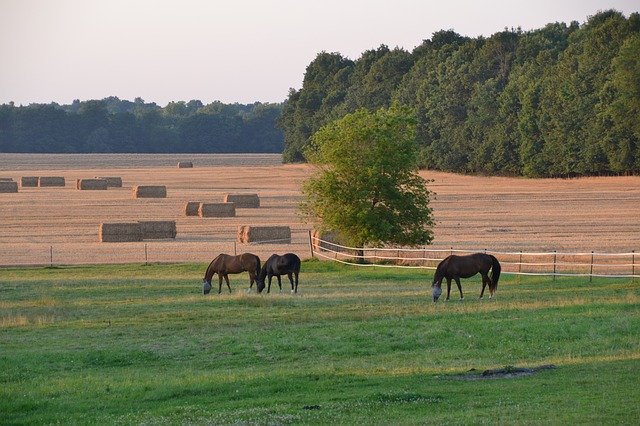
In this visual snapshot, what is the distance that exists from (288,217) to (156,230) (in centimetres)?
1482

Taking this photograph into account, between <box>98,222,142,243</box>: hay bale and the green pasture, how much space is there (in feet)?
55.7

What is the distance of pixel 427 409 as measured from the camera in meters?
17.0

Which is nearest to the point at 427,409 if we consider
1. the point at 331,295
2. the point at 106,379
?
the point at 106,379

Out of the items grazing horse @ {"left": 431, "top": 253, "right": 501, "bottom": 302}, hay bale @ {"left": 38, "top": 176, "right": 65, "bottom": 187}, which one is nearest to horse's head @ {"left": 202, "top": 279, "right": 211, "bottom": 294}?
grazing horse @ {"left": 431, "top": 253, "right": 501, "bottom": 302}

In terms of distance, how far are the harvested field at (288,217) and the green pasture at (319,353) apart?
1320 centimetres

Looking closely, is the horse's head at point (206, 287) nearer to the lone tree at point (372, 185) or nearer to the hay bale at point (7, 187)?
Answer: the lone tree at point (372, 185)

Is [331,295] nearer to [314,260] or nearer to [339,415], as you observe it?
[314,260]

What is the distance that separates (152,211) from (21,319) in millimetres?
47020

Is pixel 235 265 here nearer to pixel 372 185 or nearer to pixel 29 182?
pixel 372 185

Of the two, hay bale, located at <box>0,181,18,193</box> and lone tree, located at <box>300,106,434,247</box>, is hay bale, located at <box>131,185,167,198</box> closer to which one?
hay bale, located at <box>0,181,18,193</box>

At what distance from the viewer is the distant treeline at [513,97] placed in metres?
102

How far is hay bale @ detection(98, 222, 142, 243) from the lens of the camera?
186 feet

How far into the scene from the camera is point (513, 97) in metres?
120

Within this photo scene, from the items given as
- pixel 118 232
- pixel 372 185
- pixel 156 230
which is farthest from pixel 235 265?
pixel 156 230
